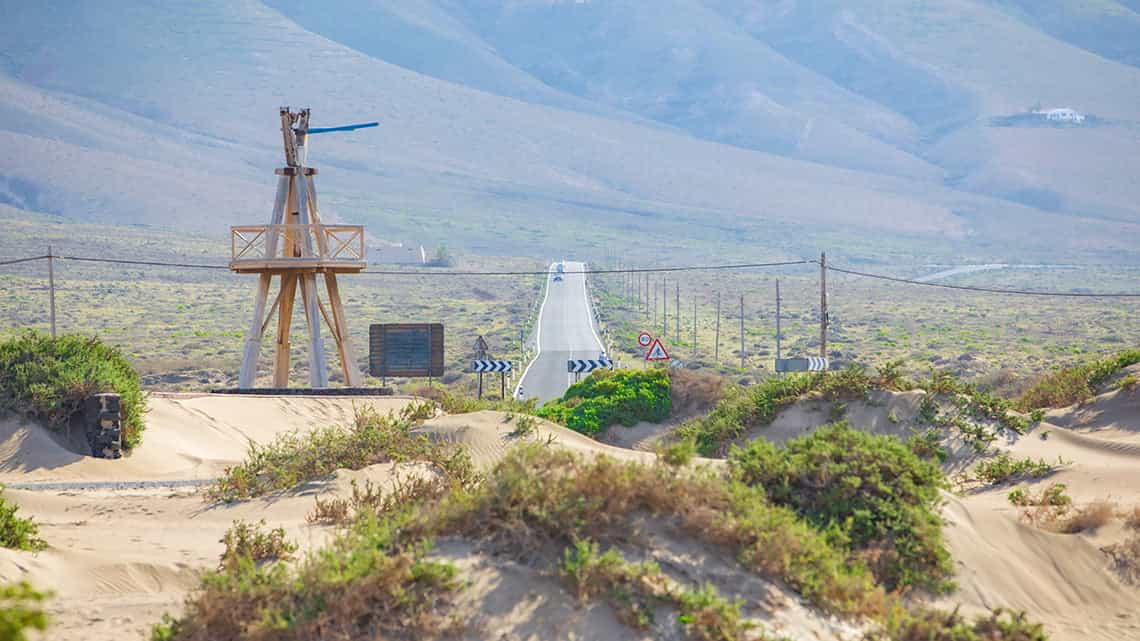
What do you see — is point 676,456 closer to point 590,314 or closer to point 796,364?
point 796,364

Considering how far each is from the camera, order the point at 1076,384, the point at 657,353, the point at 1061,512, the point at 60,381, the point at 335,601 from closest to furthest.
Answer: the point at 335,601 → the point at 1061,512 → the point at 60,381 → the point at 1076,384 → the point at 657,353

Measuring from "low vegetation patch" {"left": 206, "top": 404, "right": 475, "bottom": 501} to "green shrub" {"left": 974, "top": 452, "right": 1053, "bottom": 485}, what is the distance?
6.60m

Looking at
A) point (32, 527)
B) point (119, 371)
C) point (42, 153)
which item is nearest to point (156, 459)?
point (119, 371)

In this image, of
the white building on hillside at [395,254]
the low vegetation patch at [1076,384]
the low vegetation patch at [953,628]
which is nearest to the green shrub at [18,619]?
the low vegetation patch at [953,628]

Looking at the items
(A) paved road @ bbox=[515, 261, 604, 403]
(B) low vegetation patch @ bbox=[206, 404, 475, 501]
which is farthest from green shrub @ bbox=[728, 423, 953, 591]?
(A) paved road @ bbox=[515, 261, 604, 403]

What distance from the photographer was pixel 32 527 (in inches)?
469

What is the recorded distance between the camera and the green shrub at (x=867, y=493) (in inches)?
414

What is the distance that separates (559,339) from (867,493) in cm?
5824

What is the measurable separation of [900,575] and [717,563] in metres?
1.73

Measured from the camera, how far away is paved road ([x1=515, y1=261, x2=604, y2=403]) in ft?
157

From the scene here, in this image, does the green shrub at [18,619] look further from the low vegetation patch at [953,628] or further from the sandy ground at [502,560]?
the low vegetation patch at [953,628]

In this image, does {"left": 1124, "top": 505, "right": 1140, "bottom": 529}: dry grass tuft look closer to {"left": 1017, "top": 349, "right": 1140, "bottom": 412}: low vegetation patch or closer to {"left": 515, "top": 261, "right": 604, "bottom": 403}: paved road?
{"left": 1017, "top": 349, "right": 1140, "bottom": 412}: low vegetation patch

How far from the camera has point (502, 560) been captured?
9453 millimetres

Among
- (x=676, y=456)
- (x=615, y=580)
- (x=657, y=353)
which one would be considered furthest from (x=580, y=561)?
(x=657, y=353)
